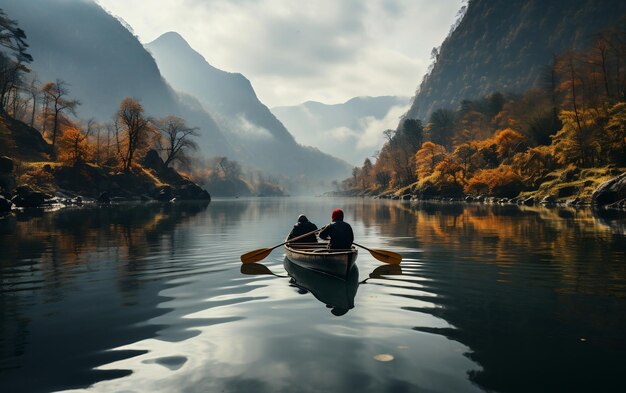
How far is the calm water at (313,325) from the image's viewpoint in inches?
235

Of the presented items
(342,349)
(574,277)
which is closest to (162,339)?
(342,349)

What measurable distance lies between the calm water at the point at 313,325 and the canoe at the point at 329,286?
80 mm

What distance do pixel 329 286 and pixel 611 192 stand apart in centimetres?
4760

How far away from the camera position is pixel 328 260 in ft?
40.0

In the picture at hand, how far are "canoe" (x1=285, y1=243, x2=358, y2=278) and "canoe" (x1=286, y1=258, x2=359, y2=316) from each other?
26cm

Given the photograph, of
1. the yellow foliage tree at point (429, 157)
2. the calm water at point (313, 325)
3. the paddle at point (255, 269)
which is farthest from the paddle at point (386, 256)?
the yellow foliage tree at point (429, 157)

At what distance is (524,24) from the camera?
650 ft

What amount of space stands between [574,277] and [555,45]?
205555 mm

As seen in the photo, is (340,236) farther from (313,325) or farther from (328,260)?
(313,325)

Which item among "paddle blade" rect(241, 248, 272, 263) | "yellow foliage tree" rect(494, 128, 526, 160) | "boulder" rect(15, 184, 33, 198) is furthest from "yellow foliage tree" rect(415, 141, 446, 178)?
"paddle blade" rect(241, 248, 272, 263)

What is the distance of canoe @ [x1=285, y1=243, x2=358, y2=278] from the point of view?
38.1 ft

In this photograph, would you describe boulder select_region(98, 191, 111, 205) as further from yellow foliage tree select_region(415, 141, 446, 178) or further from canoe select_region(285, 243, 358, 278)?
yellow foliage tree select_region(415, 141, 446, 178)

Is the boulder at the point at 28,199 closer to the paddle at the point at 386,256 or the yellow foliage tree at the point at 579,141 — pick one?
the paddle at the point at 386,256

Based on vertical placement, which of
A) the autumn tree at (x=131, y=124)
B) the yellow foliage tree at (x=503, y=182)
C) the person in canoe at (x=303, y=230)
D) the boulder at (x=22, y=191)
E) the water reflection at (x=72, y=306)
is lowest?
the water reflection at (x=72, y=306)
